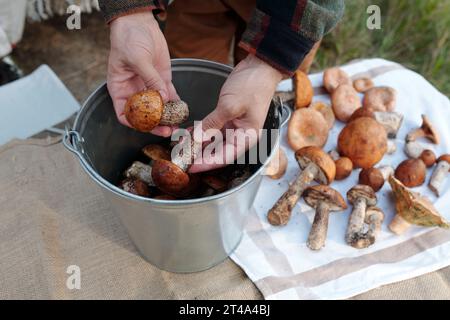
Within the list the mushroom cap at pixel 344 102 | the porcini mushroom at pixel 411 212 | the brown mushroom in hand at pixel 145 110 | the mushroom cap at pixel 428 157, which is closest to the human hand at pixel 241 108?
the brown mushroom in hand at pixel 145 110

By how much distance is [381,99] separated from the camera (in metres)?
2.02

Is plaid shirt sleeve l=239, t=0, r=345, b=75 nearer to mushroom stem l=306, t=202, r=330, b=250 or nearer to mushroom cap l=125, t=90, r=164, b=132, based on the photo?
mushroom cap l=125, t=90, r=164, b=132

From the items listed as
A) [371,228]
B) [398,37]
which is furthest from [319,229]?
[398,37]

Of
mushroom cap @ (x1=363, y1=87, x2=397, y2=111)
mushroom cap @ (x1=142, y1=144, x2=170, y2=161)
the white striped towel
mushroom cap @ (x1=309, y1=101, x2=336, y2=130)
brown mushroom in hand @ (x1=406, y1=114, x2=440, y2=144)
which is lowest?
the white striped towel

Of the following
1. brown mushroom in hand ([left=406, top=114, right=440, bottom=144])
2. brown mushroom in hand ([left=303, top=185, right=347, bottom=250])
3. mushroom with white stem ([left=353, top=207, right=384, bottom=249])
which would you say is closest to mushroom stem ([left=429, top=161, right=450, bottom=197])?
brown mushroom in hand ([left=406, top=114, right=440, bottom=144])

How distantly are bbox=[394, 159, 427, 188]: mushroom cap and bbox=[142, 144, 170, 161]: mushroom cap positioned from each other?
37.9 inches

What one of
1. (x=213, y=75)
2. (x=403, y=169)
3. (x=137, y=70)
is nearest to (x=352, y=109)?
(x=403, y=169)

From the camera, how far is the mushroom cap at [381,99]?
1.99 metres

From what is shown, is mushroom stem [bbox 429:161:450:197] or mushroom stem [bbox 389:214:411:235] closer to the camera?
mushroom stem [bbox 389:214:411:235]

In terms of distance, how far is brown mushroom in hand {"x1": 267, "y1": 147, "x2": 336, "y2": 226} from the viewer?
160 centimetres

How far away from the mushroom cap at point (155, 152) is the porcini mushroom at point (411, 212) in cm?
86

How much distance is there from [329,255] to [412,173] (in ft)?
1.63

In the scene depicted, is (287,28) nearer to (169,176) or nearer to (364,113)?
(169,176)
